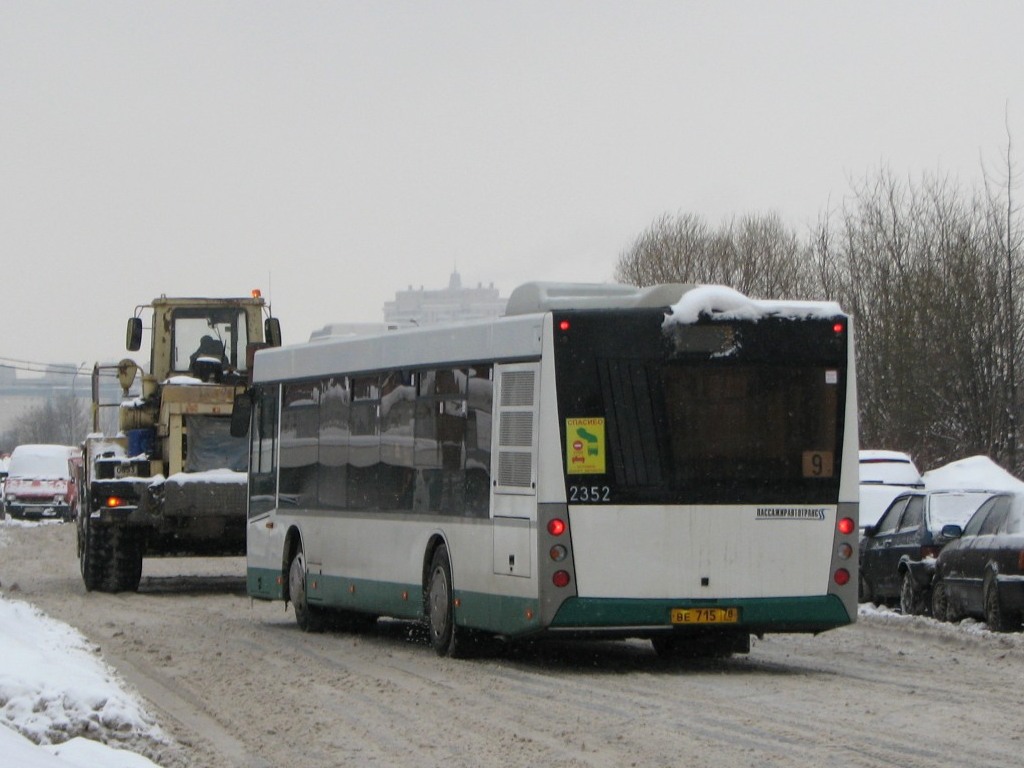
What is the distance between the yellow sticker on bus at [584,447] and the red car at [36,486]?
5239 cm

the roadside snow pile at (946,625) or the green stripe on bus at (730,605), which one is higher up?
the green stripe on bus at (730,605)

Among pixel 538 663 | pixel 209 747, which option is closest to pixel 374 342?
pixel 538 663

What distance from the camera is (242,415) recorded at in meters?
22.3

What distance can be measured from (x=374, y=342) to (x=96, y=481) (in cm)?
989

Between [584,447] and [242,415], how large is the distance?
8.59m

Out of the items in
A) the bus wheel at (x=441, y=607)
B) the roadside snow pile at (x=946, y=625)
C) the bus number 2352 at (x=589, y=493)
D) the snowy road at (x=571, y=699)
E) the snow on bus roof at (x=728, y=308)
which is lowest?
the snowy road at (x=571, y=699)

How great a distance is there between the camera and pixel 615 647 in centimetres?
1775

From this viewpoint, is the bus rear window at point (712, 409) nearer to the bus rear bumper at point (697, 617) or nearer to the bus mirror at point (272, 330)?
the bus rear bumper at point (697, 617)

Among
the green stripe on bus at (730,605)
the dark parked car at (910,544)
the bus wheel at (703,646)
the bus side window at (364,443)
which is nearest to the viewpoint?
the green stripe on bus at (730,605)

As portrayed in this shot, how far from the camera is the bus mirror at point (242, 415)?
73.1ft

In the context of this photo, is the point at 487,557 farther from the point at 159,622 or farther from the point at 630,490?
the point at 159,622

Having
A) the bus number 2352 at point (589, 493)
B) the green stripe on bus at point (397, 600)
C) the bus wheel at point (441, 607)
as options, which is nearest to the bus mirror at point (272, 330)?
the green stripe on bus at point (397, 600)

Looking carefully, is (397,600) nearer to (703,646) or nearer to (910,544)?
(703,646)

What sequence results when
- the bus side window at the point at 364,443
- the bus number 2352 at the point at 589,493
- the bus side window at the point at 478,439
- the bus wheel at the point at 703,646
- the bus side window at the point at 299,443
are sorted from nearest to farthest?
the bus number 2352 at the point at 589,493, the bus side window at the point at 478,439, the bus wheel at the point at 703,646, the bus side window at the point at 364,443, the bus side window at the point at 299,443
